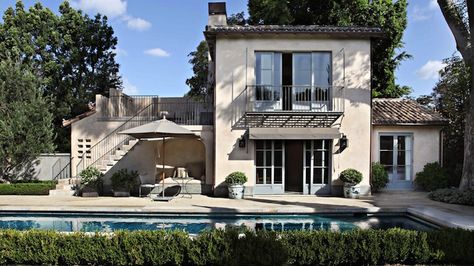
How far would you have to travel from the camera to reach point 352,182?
1744cm

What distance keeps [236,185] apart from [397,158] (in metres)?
8.93

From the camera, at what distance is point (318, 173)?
1850 cm

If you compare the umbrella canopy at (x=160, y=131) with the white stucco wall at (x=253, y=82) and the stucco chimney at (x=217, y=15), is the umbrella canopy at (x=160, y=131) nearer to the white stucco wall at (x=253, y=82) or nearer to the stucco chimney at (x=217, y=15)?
the white stucco wall at (x=253, y=82)

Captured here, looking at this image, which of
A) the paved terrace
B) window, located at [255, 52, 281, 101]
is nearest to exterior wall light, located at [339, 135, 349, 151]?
the paved terrace

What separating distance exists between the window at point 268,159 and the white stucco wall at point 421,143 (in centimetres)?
527

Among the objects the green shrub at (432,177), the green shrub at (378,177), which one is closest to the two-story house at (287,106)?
the green shrub at (378,177)

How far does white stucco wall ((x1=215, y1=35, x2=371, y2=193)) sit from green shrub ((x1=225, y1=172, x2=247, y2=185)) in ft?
1.82

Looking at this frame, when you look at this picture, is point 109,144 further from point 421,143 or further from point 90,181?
point 421,143

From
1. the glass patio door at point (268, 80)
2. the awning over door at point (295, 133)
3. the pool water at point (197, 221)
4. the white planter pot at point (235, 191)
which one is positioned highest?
the glass patio door at point (268, 80)

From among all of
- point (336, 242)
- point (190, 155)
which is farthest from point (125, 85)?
point (336, 242)

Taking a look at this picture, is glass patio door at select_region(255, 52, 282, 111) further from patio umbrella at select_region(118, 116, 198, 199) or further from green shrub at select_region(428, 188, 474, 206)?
green shrub at select_region(428, 188, 474, 206)

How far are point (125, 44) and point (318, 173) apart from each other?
18107 millimetres

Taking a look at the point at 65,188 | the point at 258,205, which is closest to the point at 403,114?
the point at 258,205

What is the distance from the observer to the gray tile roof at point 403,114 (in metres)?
19.7
